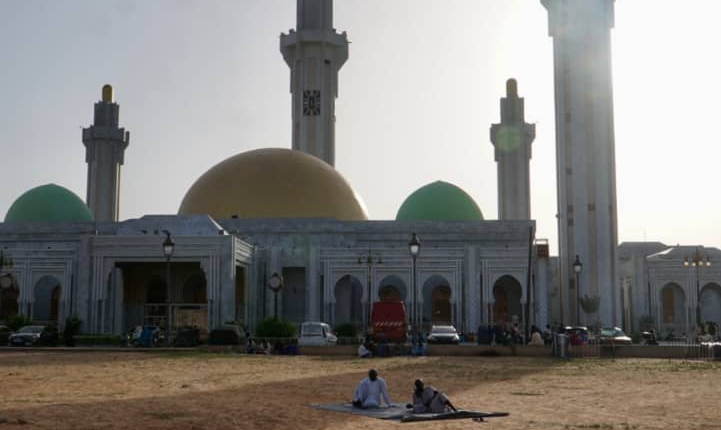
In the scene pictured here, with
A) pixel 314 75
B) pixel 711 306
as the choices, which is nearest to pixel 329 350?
pixel 314 75

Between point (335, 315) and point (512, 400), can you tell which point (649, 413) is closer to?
point (512, 400)

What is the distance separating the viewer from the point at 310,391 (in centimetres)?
2033

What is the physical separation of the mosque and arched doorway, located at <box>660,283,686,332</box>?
0.33 feet

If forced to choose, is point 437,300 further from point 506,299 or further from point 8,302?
point 8,302

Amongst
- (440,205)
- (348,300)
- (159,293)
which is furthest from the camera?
(440,205)

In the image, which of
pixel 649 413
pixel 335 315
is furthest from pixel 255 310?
pixel 649 413

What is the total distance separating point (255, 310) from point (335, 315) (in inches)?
203

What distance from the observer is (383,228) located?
56.8 m

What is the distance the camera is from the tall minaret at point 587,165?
2185 inches

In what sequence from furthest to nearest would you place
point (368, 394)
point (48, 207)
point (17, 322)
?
1. point (48, 207)
2. point (17, 322)
3. point (368, 394)

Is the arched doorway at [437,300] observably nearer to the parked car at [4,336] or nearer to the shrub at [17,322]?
the shrub at [17,322]

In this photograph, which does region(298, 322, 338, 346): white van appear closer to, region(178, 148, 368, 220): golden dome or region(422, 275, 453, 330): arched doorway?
region(422, 275, 453, 330): arched doorway

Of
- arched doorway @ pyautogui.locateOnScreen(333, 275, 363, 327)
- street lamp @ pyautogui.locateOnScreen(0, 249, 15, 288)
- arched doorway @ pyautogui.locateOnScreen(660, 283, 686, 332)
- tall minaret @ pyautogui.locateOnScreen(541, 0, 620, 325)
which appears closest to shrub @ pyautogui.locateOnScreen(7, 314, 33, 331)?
street lamp @ pyautogui.locateOnScreen(0, 249, 15, 288)

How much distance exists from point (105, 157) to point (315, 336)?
132ft
